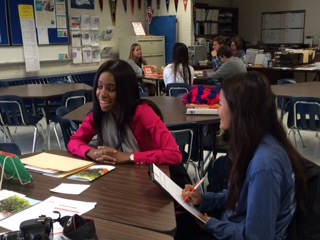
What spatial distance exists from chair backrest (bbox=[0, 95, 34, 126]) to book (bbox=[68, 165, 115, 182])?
2.40 m

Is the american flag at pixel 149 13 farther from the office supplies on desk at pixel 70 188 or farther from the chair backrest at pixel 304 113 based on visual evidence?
the office supplies on desk at pixel 70 188

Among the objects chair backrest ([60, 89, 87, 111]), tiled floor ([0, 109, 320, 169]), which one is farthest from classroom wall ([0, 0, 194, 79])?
chair backrest ([60, 89, 87, 111])

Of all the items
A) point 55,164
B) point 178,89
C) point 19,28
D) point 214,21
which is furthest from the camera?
point 214,21

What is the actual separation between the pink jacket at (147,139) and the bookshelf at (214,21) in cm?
679

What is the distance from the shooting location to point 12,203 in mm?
1372

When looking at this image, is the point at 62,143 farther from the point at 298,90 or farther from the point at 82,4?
the point at 82,4

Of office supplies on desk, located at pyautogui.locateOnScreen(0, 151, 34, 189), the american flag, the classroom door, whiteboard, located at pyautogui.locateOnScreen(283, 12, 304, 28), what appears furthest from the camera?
whiteboard, located at pyautogui.locateOnScreen(283, 12, 304, 28)

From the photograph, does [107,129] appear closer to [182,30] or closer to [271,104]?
[271,104]

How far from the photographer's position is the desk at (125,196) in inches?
48.6

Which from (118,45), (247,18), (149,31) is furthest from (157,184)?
(247,18)

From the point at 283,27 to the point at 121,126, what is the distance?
8749 mm

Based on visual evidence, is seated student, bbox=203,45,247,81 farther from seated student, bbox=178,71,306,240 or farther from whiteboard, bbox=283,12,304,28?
whiteboard, bbox=283,12,304,28

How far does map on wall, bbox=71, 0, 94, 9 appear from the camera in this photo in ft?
23.3

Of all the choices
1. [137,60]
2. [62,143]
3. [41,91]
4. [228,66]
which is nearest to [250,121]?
[41,91]
